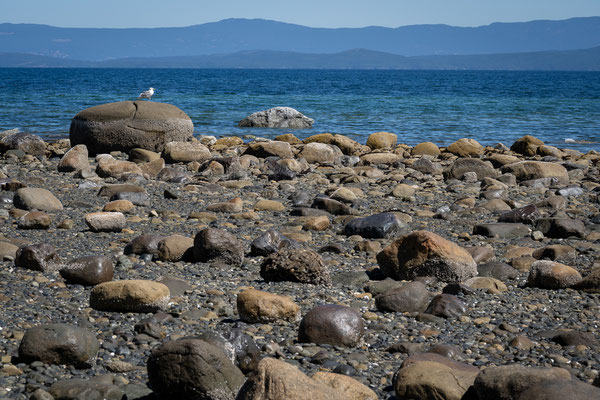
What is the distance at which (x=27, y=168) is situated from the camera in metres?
12.3

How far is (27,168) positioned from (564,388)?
11198 millimetres

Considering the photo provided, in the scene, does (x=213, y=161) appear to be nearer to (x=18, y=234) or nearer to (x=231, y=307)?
(x=18, y=234)

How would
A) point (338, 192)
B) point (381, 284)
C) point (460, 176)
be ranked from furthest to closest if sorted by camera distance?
1. point (460, 176)
2. point (338, 192)
3. point (381, 284)

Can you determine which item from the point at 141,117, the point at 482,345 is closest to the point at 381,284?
the point at 482,345

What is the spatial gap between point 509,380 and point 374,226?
421 cm

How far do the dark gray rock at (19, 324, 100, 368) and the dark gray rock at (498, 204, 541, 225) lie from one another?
5.88 metres

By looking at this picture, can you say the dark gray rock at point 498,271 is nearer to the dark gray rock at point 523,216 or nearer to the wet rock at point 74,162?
the dark gray rock at point 523,216

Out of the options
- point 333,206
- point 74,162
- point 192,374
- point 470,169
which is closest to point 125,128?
point 74,162

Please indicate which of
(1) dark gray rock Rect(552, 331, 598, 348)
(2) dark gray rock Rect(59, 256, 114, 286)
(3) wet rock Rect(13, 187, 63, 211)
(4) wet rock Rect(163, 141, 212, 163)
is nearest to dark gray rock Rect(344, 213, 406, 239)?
(2) dark gray rock Rect(59, 256, 114, 286)

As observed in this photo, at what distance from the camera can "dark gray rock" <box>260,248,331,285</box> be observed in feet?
18.1

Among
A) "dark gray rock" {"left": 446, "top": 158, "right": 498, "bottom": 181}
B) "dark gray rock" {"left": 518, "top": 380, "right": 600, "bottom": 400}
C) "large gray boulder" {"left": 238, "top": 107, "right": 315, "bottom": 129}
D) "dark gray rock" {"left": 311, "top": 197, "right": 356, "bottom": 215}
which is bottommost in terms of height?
"large gray boulder" {"left": 238, "top": 107, "right": 315, "bottom": 129}

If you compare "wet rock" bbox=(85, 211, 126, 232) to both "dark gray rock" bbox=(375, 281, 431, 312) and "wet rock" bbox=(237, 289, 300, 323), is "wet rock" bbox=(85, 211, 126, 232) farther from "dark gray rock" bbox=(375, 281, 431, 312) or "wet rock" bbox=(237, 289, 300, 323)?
"dark gray rock" bbox=(375, 281, 431, 312)

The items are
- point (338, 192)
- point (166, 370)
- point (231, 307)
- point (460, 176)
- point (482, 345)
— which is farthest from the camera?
point (460, 176)

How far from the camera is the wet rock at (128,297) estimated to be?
4707 millimetres
